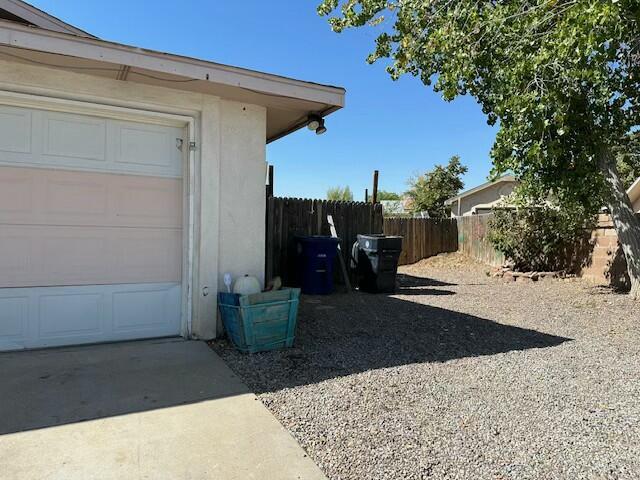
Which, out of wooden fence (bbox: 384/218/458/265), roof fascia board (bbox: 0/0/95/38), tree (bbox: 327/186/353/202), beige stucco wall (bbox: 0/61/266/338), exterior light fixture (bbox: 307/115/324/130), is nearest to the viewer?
beige stucco wall (bbox: 0/61/266/338)

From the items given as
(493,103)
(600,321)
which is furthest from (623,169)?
(600,321)

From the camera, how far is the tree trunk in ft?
27.6

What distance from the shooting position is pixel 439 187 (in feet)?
95.0

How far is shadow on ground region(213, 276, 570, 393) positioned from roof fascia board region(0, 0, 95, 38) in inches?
163

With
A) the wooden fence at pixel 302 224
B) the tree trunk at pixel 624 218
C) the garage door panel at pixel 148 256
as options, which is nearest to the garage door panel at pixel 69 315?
the garage door panel at pixel 148 256

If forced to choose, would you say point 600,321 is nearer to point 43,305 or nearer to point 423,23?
point 423,23

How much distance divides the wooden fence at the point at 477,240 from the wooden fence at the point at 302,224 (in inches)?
196

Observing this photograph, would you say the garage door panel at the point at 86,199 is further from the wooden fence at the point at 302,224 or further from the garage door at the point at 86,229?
the wooden fence at the point at 302,224

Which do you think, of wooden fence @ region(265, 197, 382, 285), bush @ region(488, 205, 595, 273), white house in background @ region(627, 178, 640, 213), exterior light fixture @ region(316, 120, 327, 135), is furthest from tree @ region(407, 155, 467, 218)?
exterior light fixture @ region(316, 120, 327, 135)

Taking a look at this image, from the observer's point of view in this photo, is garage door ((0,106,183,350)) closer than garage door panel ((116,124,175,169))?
Yes

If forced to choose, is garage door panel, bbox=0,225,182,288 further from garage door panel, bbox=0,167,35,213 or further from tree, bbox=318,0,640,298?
tree, bbox=318,0,640,298

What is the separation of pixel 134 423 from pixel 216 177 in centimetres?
283

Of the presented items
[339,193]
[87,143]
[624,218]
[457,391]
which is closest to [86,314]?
[87,143]

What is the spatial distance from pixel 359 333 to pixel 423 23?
654cm
